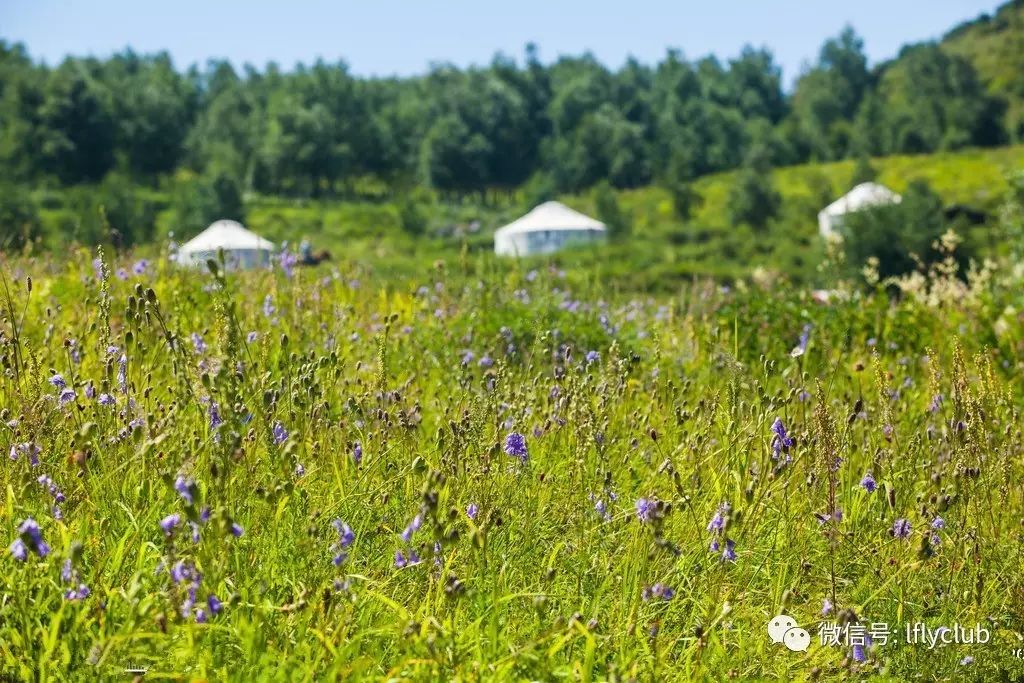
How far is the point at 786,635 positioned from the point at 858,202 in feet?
145

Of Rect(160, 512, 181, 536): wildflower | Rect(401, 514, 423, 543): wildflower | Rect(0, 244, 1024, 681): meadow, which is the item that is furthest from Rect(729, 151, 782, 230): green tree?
Rect(160, 512, 181, 536): wildflower

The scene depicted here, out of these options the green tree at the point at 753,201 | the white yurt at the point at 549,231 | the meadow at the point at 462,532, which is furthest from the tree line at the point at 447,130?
the meadow at the point at 462,532

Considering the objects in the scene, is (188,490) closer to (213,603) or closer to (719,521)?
(213,603)

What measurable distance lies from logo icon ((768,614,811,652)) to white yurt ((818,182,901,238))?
26676 millimetres

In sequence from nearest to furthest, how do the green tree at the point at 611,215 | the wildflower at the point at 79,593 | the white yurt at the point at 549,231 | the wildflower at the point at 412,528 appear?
the wildflower at the point at 79,593 → the wildflower at the point at 412,528 → the white yurt at the point at 549,231 → the green tree at the point at 611,215

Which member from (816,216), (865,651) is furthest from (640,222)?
(865,651)

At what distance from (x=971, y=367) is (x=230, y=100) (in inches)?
4048

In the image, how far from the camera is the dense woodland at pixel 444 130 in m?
87.1

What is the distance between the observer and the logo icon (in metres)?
2.87

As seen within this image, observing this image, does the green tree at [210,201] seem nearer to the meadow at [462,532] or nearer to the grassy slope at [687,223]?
the grassy slope at [687,223]

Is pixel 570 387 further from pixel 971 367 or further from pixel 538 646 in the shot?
pixel 971 367

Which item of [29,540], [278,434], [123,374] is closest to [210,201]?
[123,374]

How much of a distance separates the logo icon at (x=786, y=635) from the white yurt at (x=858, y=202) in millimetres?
26676

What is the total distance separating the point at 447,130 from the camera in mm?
94438
